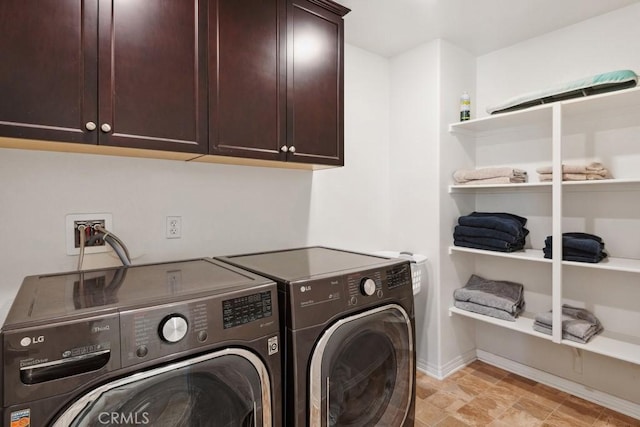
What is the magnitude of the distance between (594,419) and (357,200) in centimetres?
192

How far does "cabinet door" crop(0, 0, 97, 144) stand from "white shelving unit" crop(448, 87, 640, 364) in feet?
7.19

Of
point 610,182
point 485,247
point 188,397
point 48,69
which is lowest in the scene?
point 188,397

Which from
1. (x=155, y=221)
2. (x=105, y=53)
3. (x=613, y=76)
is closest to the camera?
(x=105, y=53)

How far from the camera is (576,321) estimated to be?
203cm

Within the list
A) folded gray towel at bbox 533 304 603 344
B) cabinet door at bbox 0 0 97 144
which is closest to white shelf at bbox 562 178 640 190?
folded gray towel at bbox 533 304 603 344

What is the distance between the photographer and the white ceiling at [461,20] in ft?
6.53

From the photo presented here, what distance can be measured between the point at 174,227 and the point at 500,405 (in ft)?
7.15

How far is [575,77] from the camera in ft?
7.27

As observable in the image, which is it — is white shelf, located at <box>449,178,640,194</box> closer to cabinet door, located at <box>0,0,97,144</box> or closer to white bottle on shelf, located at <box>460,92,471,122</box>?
white bottle on shelf, located at <box>460,92,471,122</box>

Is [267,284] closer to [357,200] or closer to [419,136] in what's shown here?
[357,200]

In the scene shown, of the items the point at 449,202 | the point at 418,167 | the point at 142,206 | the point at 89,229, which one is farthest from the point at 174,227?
the point at 449,202

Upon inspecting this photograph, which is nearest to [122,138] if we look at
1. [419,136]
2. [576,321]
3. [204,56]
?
[204,56]

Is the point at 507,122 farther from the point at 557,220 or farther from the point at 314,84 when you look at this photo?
the point at 314,84

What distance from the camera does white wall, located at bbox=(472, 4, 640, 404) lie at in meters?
2.03
